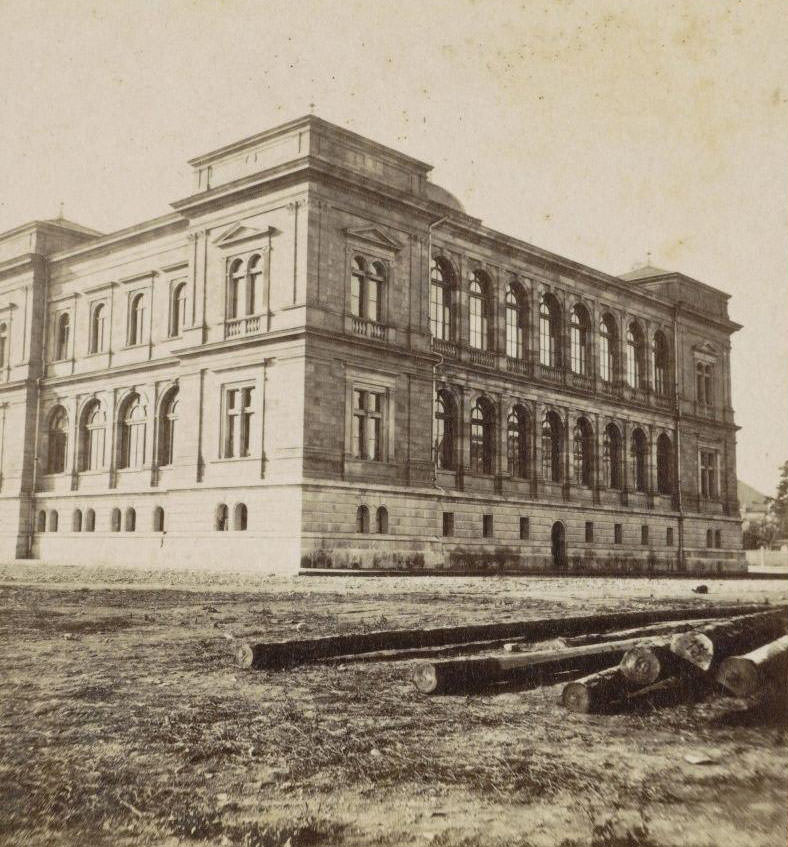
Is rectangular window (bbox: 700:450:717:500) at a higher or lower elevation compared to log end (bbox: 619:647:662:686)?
higher

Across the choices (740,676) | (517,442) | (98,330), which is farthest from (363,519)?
(740,676)

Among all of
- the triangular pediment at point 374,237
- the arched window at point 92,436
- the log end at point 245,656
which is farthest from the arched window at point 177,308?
the log end at point 245,656

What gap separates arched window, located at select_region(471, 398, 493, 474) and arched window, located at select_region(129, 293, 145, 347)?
49.4 ft

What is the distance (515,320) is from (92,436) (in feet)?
65.9

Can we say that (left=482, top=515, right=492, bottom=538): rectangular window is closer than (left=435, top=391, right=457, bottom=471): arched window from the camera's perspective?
No

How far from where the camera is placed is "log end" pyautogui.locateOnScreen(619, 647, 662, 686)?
20.9ft

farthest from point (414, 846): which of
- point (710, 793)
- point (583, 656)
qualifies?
point (583, 656)

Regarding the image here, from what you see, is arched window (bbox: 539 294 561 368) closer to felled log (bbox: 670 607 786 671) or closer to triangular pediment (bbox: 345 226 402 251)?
triangular pediment (bbox: 345 226 402 251)

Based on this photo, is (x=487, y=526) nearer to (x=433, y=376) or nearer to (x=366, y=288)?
(x=433, y=376)

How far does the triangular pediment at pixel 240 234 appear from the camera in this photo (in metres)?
31.4

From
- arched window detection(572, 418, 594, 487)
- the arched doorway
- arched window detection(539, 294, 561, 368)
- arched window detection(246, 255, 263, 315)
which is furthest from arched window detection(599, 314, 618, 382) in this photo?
arched window detection(246, 255, 263, 315)

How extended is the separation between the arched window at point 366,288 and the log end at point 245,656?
24.2 meters

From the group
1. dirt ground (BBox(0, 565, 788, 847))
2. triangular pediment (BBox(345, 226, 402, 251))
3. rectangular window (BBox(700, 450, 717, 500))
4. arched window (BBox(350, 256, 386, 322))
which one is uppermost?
triangular pediment (BBox(345, 226, 402, 251))

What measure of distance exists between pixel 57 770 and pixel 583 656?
4.65 metres
